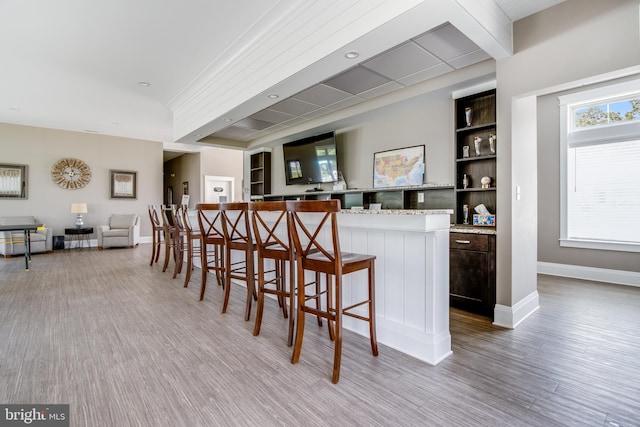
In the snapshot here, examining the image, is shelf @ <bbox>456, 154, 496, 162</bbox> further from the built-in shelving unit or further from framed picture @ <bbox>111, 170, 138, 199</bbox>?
framed picture @ <bbox>111, 170, 138, 199</bbox>

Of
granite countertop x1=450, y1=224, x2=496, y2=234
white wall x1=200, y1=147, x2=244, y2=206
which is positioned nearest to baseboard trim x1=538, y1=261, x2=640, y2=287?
granite countertop x1=450, y1=224, x2=496, y2=234

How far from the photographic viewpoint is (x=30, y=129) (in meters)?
7.33

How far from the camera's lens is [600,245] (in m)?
4.46

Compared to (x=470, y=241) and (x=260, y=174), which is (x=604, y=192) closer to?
(x=470, y=241)

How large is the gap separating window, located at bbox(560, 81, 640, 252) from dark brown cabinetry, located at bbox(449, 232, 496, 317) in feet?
9.45

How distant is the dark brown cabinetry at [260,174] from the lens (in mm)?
6793

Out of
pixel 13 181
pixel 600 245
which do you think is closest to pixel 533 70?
pixel 600 245

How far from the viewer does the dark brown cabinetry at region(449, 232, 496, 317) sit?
9.56 feet

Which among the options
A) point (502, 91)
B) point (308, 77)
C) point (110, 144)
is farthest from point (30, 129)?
point (502, 91)

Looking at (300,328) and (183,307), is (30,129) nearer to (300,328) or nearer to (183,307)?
(183,307)

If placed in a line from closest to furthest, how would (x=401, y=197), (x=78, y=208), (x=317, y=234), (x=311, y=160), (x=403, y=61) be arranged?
1. (x=317, y=234)
2. (x=403, y=61)
3. (x=401, y=197)
4. (x=311, y=160)
5. (x=78, y=208)

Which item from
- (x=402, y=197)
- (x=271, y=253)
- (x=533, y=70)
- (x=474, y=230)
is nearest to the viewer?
(x=271, y=253)

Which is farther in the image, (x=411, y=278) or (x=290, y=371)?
(x=411, y=278)

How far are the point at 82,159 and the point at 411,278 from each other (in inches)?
356
